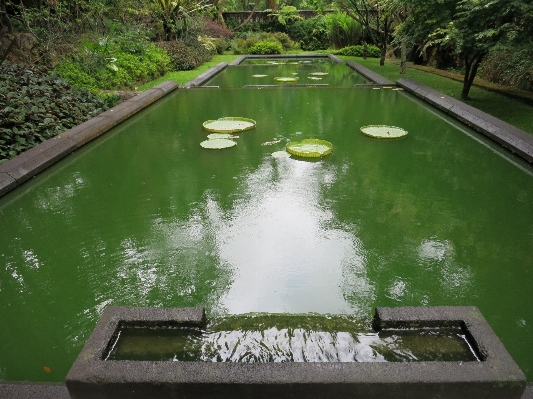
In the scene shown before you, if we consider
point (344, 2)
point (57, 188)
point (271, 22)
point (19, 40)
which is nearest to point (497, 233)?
point (57, 188)

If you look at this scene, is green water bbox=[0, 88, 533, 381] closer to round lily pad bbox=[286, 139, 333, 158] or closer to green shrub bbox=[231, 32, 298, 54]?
round lily pad bbox=[286, 139, 333, 158]

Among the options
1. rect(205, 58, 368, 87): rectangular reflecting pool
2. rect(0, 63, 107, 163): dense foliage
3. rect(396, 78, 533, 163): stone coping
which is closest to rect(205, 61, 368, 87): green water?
rect(205, 58, 368, 87): rectangular reflecting pool

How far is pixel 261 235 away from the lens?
2805 millimetres

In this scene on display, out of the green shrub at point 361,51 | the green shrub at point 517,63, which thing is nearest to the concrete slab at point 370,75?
the green shrub at point 517,63

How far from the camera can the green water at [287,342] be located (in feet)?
5.32

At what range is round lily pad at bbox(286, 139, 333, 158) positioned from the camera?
4203 mm

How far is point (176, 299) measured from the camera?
2.19m

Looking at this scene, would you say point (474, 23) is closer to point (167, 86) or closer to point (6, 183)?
point (167, 86)

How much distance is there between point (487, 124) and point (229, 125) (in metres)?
3.29

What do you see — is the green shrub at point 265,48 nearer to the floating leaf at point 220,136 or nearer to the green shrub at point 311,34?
the green shrub at point 311,34

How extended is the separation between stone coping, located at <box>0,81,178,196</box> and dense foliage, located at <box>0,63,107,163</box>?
0.21m

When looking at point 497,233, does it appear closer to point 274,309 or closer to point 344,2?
point 274,309

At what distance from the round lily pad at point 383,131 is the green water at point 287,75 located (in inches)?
161

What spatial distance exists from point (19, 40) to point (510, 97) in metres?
8.88
